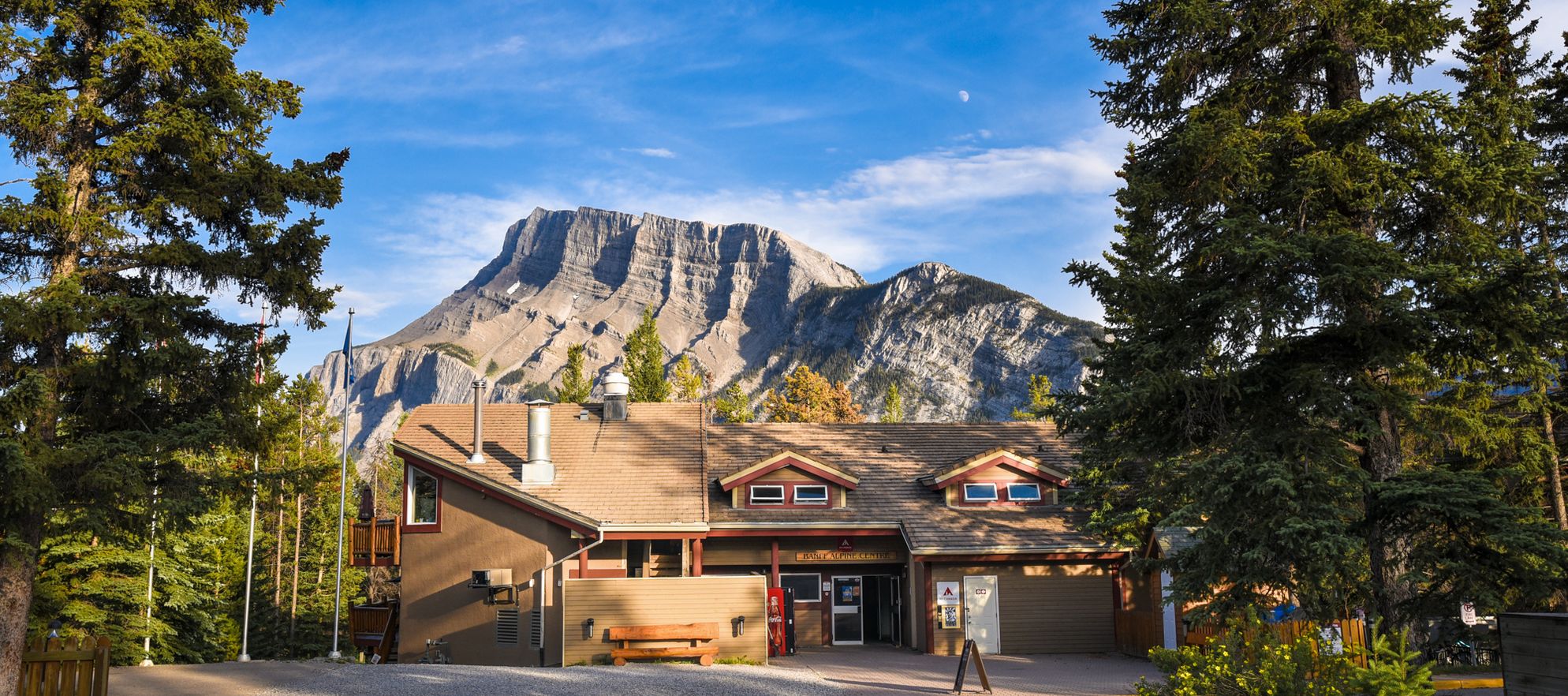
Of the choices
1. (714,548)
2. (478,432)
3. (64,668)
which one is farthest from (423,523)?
(64,668)

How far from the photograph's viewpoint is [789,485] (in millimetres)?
28078

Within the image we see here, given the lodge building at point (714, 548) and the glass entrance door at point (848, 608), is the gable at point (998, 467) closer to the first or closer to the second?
the lodge building at point (714, 548)

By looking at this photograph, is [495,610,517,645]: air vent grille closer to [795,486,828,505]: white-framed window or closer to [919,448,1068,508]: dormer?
[795,486,828,505]: white-framed window

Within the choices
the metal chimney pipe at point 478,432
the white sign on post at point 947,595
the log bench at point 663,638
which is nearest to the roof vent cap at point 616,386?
the metal chimney pipe at point 478,432

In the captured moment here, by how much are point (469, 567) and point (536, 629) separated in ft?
7.78

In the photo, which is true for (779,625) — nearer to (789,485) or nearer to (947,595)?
(789,485)

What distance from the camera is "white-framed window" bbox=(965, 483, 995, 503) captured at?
28.4 m

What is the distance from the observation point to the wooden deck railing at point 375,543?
26531mm

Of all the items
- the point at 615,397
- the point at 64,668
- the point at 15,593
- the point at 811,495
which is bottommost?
the point at 64,668

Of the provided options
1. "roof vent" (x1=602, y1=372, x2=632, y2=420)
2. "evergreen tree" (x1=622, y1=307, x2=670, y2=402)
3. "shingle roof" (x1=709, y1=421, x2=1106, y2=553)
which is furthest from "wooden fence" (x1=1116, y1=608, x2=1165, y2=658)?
"evergreen tree" (x1=622, y1=307, x2=670, y2=402)

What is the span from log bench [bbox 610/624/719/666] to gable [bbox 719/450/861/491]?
5.47m

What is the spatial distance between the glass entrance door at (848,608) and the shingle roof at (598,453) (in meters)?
4.73

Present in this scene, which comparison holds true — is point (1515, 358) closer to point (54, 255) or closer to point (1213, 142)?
point (1213, 142)

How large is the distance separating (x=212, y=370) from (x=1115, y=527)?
1933cm
